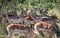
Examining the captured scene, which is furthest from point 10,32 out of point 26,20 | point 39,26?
point 26,20

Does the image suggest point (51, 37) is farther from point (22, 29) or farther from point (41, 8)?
point (41, 8)

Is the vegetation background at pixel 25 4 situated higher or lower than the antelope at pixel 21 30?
higher

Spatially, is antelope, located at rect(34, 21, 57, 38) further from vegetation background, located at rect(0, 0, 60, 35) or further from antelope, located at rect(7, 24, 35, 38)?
vegetation background, located at rect(0, 0, 60, 35)

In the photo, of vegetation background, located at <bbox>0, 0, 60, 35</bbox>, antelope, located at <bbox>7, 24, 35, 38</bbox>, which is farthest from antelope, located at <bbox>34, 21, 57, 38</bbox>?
vegetation background, located at <bbox>0, 0, 60, 35</bbox>

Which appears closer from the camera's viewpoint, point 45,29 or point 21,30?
point 21,30

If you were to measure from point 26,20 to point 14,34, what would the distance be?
3085mm

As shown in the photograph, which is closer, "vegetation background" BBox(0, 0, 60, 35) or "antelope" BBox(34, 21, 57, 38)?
"vegetation background" BBox(0, 0, 60, 35)

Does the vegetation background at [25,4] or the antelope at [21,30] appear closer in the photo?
the vegetation background at [25,4]

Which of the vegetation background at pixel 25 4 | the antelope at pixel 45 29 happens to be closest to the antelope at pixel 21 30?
the antelope at pixel 45 29

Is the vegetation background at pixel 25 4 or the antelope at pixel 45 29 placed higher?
the vegetation background at pixel 25 4

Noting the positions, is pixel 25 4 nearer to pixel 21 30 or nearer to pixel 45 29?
pixel 45 29

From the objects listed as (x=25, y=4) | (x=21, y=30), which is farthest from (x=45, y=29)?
(x=25, y=4)

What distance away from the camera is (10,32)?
929 cm

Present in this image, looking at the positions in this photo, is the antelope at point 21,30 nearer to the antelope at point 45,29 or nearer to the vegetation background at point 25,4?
the antelope at point 45,29
